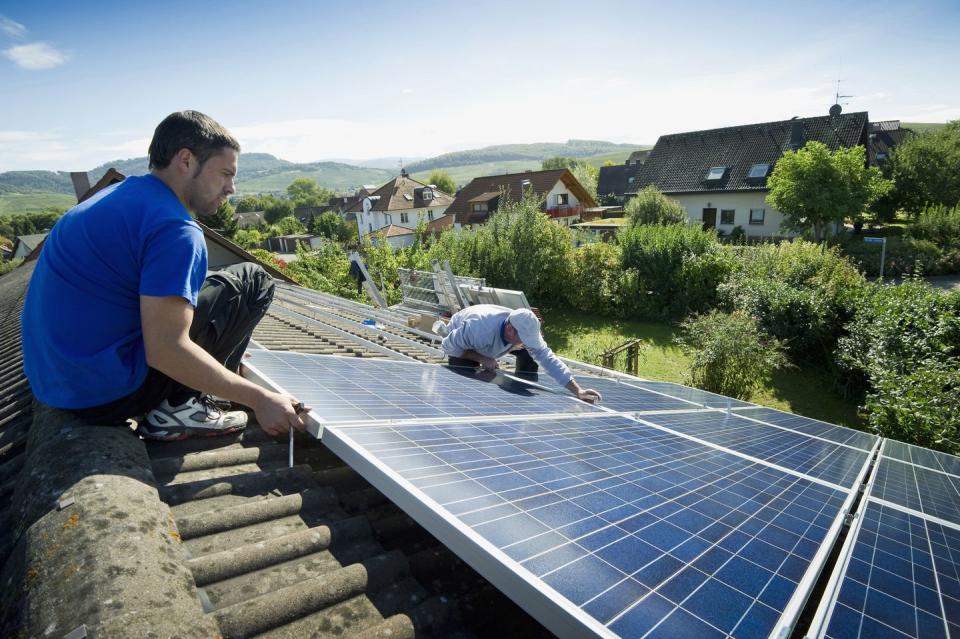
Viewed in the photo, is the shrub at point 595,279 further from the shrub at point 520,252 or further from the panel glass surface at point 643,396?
the panel glass surface at point 643,396

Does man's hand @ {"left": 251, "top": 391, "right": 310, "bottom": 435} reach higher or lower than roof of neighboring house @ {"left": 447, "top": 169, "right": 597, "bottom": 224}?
lower

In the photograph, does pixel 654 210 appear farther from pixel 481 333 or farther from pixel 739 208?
pixel 481 333

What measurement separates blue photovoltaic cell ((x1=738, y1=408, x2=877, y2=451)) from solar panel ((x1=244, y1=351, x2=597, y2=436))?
3311 mm

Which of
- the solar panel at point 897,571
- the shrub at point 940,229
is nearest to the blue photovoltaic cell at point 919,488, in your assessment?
the solar panel at point 897,571

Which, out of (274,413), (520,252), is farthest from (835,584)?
(520,252)

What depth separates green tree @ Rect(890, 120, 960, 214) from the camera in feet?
123

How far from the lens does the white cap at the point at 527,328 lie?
5965 mm

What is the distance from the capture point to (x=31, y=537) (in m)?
1.74

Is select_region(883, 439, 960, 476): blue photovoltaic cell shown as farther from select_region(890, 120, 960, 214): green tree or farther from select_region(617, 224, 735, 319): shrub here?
select_region(890, 120, 960, 214): green tree

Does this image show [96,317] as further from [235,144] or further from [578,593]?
[578,593]

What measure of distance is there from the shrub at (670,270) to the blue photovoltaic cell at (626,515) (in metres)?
22.3

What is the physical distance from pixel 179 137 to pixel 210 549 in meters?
2.18

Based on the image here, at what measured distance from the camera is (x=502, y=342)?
21.9 ft

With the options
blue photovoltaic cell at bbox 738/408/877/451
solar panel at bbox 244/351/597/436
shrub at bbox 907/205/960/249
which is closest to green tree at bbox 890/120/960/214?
shrub at bbox 907/205/960/249
